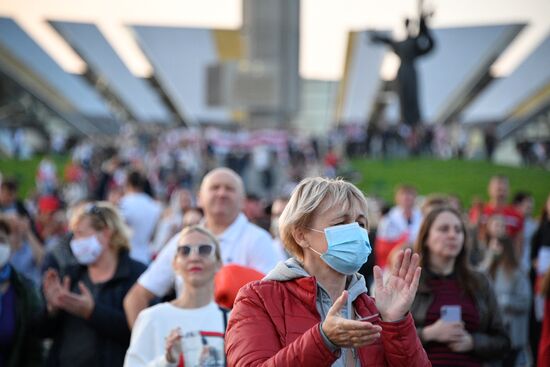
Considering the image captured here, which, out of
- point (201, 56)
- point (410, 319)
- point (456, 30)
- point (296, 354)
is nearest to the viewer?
point (296, 354)

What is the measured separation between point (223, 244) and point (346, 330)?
2.75 m

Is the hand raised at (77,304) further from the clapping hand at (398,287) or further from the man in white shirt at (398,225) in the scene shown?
the man in white shirt at (398,225)

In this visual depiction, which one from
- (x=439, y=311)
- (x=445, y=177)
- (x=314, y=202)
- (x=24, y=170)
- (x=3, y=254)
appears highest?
(x=24, y=170)

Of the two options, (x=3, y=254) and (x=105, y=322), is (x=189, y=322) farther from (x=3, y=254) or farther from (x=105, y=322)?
(x=3, y=254)

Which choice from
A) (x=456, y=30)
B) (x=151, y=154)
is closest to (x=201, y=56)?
(x=456, y=30)

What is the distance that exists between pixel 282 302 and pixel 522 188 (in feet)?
67.4

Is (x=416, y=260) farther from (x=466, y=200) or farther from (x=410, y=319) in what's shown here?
(x=466, y=200)

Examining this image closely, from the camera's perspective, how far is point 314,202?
9.59 feet

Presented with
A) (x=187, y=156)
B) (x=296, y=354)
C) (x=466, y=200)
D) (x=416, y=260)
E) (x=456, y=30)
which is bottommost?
(x=296, y=354)

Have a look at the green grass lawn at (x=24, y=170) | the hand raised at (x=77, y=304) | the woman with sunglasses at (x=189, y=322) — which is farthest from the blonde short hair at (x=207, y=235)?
the green grass lawn at (x=24, y=170)

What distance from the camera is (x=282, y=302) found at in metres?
2.88

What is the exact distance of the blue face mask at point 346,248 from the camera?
110 inches

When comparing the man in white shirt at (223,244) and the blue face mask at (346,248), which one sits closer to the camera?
the blue face mask at (346,248)

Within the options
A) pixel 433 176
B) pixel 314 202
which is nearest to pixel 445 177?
pixel 433 176
